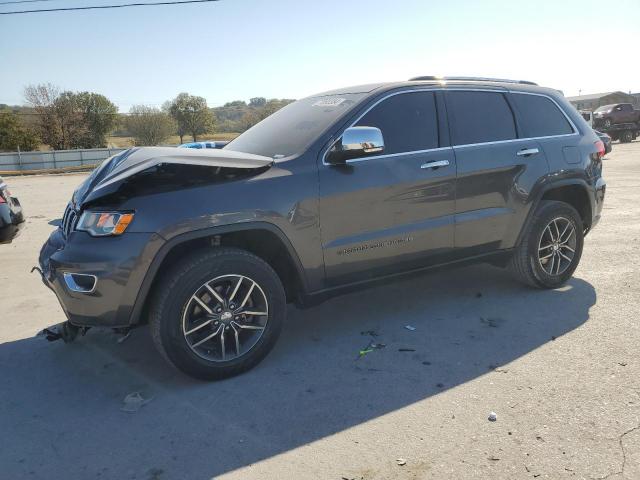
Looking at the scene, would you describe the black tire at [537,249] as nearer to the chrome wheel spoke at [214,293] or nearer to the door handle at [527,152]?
the door handle at [527,152]

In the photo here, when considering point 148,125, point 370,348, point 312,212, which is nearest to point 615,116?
point 370,348

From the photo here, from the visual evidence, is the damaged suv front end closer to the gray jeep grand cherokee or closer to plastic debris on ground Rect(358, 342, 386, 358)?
the gray jeep grand cherokee

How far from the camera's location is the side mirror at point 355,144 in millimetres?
3426

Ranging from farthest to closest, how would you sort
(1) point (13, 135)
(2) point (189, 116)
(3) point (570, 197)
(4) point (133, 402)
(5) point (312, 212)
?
1. (2) point (189, 116)
2. (1) point (13, 135)
3. (3) point (570, 197)
4. (5) point (312, 212)
5. (4) point (133, 402)

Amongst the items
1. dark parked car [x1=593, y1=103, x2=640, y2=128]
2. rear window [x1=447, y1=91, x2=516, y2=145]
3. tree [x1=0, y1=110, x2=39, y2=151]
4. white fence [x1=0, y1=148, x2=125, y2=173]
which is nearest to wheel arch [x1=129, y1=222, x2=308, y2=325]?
rear window [x1=447, y1=91, x2=516, y2=145]

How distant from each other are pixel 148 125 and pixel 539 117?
6459 cm

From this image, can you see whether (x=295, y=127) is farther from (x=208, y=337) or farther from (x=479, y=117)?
(x=208, y=337)

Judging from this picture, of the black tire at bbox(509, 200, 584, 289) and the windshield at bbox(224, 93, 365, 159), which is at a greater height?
the windshield at bbox(224, 93, 365, 159)

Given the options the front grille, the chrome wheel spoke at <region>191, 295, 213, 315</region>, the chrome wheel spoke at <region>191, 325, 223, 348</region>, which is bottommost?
the chrome wheel spoke at <region>191, 325, 223, 348</region>

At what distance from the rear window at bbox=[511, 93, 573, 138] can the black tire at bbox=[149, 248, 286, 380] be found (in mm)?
2790

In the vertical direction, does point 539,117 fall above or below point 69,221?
above

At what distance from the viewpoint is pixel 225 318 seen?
10.9 ft

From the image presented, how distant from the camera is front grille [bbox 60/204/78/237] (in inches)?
130

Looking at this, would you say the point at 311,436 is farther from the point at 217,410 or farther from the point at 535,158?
the point at 535,158
